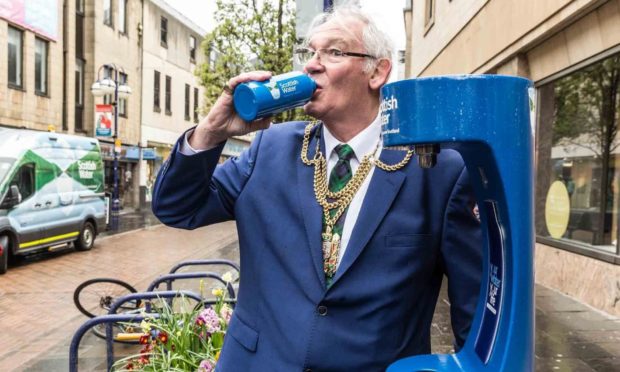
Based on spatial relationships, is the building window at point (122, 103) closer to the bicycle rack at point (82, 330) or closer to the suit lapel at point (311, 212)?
the bicycle rack at point (82, 330)

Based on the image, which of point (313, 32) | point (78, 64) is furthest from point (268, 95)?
point (78, 64)

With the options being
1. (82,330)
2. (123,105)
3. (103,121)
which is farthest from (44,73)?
(82,330)

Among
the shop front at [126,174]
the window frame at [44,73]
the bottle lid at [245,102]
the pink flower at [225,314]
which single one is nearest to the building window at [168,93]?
the shop front at [126,174]

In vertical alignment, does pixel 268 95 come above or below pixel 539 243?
above

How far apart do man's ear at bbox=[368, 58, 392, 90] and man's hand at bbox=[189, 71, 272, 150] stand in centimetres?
34

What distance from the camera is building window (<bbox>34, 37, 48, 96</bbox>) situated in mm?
19422

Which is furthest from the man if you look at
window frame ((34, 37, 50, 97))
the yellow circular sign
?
window frame ((34, 37, 50, 97))

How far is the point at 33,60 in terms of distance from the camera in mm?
18922

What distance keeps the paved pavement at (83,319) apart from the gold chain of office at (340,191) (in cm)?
385

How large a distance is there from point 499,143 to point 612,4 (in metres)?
6.44

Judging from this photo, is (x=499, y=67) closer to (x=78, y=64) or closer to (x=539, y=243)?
(x=539, y=243)

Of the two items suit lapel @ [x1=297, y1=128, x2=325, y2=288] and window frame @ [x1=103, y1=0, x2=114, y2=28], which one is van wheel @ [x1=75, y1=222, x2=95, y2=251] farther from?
window frame @ [x1=103, y1=0, x2=114, y2=28]

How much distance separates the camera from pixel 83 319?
7234mm

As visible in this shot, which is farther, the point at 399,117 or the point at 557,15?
the point at 557,15
